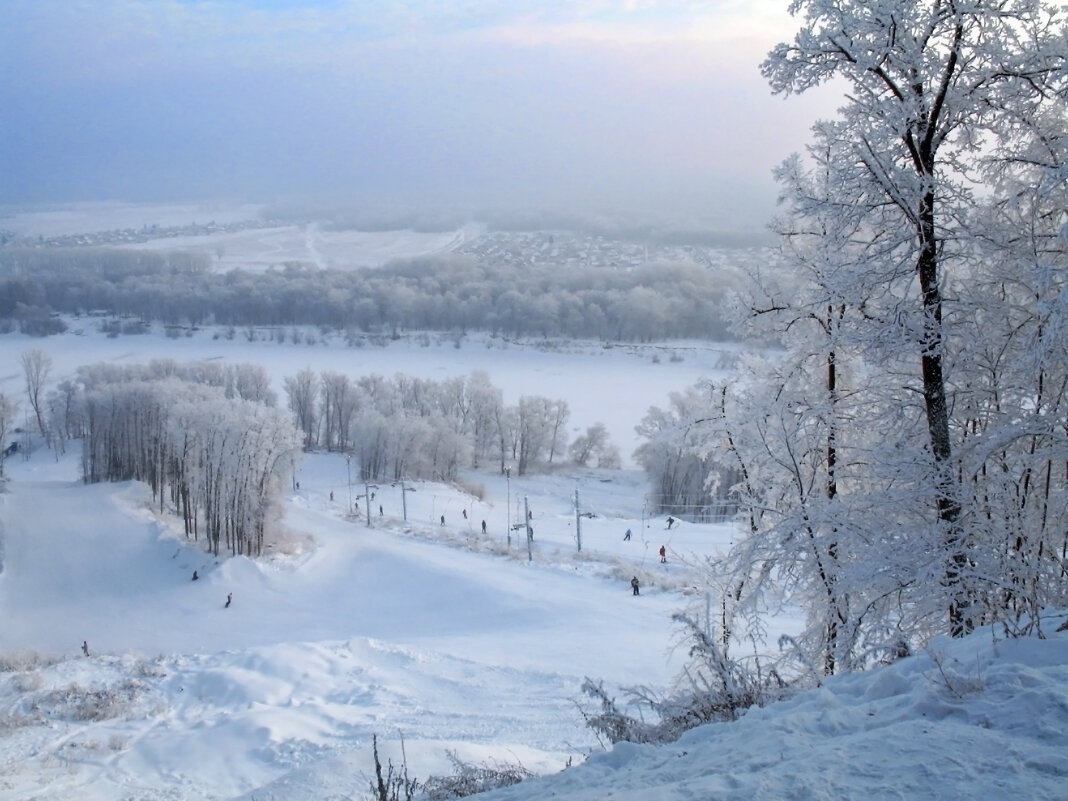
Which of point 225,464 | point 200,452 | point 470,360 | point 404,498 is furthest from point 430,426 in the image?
point 470,360

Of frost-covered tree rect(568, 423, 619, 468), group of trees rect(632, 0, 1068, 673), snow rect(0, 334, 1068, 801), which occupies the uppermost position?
group of trees rect(632, 0, 1068, 673)

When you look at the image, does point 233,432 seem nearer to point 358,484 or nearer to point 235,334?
point 358,484

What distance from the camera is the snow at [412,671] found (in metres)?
3.51

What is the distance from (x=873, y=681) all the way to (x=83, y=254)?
501 ft

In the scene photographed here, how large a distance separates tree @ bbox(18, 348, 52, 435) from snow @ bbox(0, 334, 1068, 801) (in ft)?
61.1

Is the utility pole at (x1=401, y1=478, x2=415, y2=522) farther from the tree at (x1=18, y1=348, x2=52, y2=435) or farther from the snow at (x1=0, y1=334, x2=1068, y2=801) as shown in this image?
the tree at (x1=18, y1=348, x2=52, y2=435)

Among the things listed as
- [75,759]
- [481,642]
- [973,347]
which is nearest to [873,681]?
[973,347]

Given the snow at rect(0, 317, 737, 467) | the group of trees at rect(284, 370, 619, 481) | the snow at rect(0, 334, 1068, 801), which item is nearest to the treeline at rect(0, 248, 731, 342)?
the snow at rect(0, 317, 737, 467)

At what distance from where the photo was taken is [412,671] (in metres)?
17.7

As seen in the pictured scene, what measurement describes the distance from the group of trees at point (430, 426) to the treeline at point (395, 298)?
33.5 metres

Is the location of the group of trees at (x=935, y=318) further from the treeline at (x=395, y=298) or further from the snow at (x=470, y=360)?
the treeline at (x=395, y=298)

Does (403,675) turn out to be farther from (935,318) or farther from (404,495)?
(404,495)

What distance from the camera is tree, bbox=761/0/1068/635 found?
5352mm

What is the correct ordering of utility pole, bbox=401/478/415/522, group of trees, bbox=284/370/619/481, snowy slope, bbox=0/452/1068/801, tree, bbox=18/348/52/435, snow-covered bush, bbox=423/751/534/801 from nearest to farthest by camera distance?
snowy slope, bbox=0/452/1068/801
snow-covered bush, bbox=423/751/534/801
utility pole, bbox=401/478/415/522
group of trees, bbox=284/370/619/481
tree, bbox=18/348/52/435
